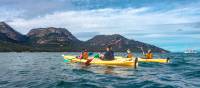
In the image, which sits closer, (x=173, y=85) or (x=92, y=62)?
(x=173, y=85)

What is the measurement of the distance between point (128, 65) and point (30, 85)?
71.8ft

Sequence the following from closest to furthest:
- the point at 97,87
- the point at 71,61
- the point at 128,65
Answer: the point at 97,87, the point at 128,65, the point at 71,61

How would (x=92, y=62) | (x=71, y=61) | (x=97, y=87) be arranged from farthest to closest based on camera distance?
(x=71, y=61)
(x=92, y=62)
(x=97, y=87)

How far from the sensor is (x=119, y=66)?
44875mm

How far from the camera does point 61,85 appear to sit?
24750 mm

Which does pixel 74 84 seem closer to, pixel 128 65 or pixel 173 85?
pixel 173 85

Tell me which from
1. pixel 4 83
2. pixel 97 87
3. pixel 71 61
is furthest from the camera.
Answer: pixel 71 61

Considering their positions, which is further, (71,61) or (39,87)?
(71,61)

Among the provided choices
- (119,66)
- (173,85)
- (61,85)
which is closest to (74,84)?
(61,85)

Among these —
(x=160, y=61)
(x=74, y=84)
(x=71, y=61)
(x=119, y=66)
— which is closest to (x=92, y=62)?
(x=119, y=66)

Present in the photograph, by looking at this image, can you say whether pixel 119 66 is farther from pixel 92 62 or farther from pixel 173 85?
pixel 173 85

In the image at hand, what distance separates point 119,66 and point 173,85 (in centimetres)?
2036

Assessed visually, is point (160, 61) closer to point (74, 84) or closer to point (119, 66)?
point (119, 66)

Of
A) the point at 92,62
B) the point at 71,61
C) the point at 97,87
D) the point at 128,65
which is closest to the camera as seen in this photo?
the point at 97,87
